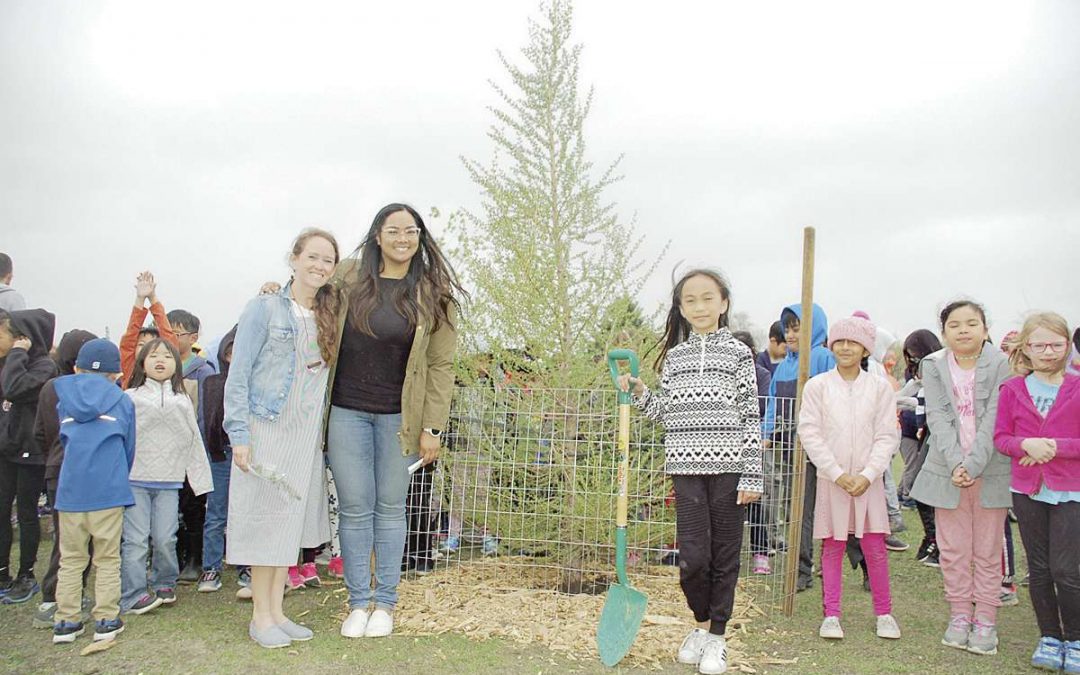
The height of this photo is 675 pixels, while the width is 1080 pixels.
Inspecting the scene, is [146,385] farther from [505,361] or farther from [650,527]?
[650,527]

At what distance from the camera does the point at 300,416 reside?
4.18 metres

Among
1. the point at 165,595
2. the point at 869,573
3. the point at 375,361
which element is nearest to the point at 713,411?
the point at 869,573

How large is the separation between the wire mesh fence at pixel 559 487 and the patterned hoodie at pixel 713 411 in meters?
0.65

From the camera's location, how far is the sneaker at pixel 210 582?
522cm

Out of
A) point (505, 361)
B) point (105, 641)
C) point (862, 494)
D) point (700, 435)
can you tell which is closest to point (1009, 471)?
point (862, 494)

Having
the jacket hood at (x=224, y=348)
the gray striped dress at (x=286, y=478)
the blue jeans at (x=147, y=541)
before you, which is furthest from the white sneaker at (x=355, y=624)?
the jacket hood at (x=224, y=348)

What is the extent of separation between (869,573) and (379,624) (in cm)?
272

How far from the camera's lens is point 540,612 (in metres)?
4.48

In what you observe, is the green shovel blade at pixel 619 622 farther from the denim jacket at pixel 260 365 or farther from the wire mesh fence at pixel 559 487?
the denim jacket at pixel 260 365

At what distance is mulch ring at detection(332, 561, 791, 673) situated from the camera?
4020 mm

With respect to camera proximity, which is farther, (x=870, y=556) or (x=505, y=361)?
(x=505, y=361)

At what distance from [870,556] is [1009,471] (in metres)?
0.86

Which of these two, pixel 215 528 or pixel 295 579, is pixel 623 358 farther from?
pixel 215 528

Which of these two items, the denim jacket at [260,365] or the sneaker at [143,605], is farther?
the sneaker at [143,605]
